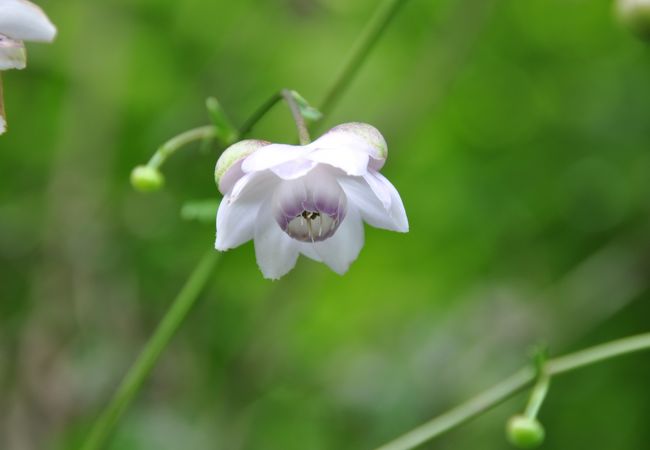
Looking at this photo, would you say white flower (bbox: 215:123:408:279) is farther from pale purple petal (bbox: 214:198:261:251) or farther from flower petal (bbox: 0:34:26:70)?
flower petal (bbox: 0:34:26:70)

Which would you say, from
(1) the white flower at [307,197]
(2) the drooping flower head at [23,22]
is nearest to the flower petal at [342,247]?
(1) the white flower at [307,197]

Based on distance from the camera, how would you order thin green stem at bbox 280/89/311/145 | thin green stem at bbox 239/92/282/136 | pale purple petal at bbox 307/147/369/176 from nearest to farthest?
pale purple petal at bbox 307/147/369/176, thin green stem at bbox 280/89/311/145, thin green stem at bbox 239/92/282/136

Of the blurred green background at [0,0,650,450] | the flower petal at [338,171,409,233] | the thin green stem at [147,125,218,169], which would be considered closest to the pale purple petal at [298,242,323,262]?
the flower petal at [338,171,409,233]

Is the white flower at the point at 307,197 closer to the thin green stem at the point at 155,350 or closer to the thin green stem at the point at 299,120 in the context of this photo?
the thin green stem at the point at 299,120

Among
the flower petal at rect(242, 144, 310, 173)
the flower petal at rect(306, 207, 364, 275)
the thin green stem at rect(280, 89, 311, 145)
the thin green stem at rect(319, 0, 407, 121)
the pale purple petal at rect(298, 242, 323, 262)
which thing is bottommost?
the pale purple petal at rect(298, 242, 323, 262)

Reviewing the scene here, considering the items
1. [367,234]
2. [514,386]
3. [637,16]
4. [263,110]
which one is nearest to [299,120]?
[263,110]

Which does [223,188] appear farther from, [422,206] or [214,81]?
[422,206]
